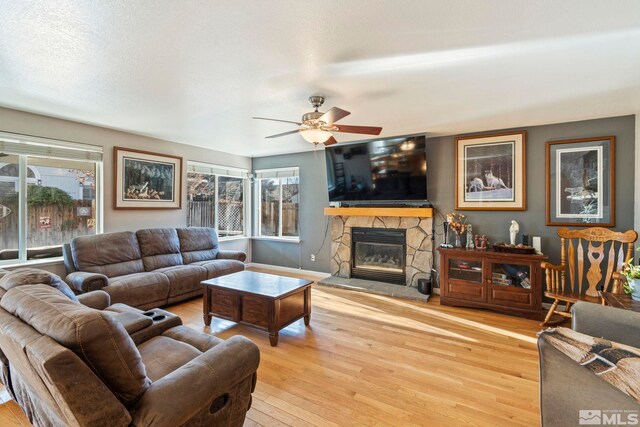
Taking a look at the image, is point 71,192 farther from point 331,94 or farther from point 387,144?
point 387,144

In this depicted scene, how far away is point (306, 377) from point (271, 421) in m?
0.51

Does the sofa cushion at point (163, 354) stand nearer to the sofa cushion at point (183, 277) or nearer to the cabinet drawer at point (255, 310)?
the cabinet drawer at point (255, 310)

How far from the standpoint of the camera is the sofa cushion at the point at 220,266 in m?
4.17

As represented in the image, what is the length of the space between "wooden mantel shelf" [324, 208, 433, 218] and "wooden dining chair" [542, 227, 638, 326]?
5.15 feet

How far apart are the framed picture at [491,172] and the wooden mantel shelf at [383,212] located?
1.64 feet

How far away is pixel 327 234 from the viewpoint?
540cm

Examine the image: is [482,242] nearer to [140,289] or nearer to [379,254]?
[379,254]

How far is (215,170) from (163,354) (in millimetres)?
4376

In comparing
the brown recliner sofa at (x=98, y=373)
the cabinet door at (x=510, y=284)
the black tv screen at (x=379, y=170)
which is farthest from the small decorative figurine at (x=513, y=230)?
the brown recliner sofa at (x=98, y=373)

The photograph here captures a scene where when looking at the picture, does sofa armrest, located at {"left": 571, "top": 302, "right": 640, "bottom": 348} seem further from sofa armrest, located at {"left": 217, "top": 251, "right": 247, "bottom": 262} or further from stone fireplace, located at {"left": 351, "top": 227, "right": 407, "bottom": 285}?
sofa armrest, located at {"left": 217, "top": 251, "right": 247, "bottom": 262}

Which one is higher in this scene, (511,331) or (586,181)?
(586,181)

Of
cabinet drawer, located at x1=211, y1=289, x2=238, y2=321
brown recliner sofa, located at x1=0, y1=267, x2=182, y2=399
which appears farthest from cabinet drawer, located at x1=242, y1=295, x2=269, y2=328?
brown recliner sofa, located at x1=0, y1=267, x2=182, y2=399

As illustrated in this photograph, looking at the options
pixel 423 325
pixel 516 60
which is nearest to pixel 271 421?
pixel 423 325

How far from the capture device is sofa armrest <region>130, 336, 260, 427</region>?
3.68 feet
